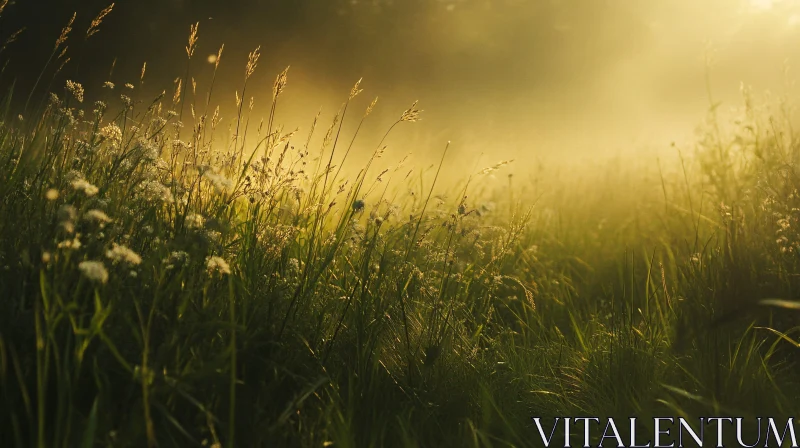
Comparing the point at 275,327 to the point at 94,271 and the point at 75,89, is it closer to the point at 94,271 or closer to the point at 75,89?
the point at 94,271

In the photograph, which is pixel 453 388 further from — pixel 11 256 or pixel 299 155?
pixel 11 256

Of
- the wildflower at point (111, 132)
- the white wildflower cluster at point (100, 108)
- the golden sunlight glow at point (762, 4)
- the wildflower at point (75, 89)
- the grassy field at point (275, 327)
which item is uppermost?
the golden sunlight glow at point (762, 4)

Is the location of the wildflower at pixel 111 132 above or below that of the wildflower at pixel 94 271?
above

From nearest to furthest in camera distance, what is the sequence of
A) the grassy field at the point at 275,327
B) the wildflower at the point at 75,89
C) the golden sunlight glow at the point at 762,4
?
the grassy field at the point at 275,327 < the wildflower at the point at 75,89 < the golden sunlight glow at the point at 762,4

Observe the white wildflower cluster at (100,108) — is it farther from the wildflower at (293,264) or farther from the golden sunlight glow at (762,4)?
the golden sunlight glow at (762,4)

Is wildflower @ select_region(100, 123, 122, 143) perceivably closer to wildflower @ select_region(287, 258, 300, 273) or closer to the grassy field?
the grassy field

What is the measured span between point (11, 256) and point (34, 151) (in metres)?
0.64

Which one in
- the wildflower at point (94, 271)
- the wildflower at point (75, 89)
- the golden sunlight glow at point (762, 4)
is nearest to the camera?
the wildflower at point (94, 271)

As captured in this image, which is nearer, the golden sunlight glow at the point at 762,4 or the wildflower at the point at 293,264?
the wildflower at the point at 293,264

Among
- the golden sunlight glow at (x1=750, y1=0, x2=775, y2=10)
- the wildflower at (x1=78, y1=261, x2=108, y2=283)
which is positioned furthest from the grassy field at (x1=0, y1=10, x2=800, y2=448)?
the golden sunlight glow at (x1=750, y1=0, x2=775, y2=10)

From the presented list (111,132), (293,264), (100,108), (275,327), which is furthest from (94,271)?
(100,108)

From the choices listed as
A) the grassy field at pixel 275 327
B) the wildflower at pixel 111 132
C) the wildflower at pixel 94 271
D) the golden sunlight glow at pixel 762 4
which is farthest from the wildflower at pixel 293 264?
the golden sunlight glow at pixel 762 4

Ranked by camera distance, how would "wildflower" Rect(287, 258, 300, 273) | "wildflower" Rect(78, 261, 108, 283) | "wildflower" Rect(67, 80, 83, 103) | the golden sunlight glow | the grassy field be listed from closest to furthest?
"wildflower" Rect(78, 261, 108, 283)
the grassy field
"wildflower" Rect(287, 258, 300, 273)
"wildflower" Rect(67, 80, 83, 103)
the golden sunlight glow

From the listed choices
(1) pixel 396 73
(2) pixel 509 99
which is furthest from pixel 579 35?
(1) pixel 396 73
